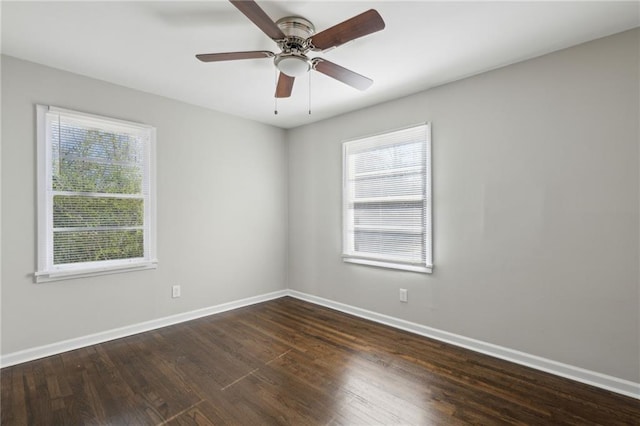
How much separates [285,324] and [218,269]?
1148 millimetres

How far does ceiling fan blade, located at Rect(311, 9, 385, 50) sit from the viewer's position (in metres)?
1.59

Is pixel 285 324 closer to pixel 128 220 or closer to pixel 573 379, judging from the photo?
pixel 128 220

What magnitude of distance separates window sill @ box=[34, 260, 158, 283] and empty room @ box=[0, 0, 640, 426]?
1.0 inches

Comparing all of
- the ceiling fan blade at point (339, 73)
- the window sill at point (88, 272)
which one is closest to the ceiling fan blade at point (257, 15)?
the ceiling fan blade at point (339, 73)

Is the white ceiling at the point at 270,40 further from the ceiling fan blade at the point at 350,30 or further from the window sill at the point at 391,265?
the window sill at the point at 391,265

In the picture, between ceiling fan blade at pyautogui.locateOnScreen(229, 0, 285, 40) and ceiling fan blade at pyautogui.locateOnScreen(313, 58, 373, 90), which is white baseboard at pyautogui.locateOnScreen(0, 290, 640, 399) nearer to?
ceiling fan blade at pyautogui.locateOnScreen(313, 58, 373, 90)

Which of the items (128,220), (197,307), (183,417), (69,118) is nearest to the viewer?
(183,417)

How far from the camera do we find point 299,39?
6.56 ft

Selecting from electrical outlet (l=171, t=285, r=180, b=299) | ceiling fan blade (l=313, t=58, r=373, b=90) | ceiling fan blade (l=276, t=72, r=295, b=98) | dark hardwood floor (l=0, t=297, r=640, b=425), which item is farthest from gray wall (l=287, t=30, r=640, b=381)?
electrical outlet (l=171, t=285, r=180, b=299)

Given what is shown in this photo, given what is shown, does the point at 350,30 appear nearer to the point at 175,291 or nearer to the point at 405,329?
the point at 405,329

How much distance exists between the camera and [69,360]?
2531 millimetres

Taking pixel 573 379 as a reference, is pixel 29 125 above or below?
above

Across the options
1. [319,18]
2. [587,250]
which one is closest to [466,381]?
[587,250]

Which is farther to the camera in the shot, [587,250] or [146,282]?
[146,282]
